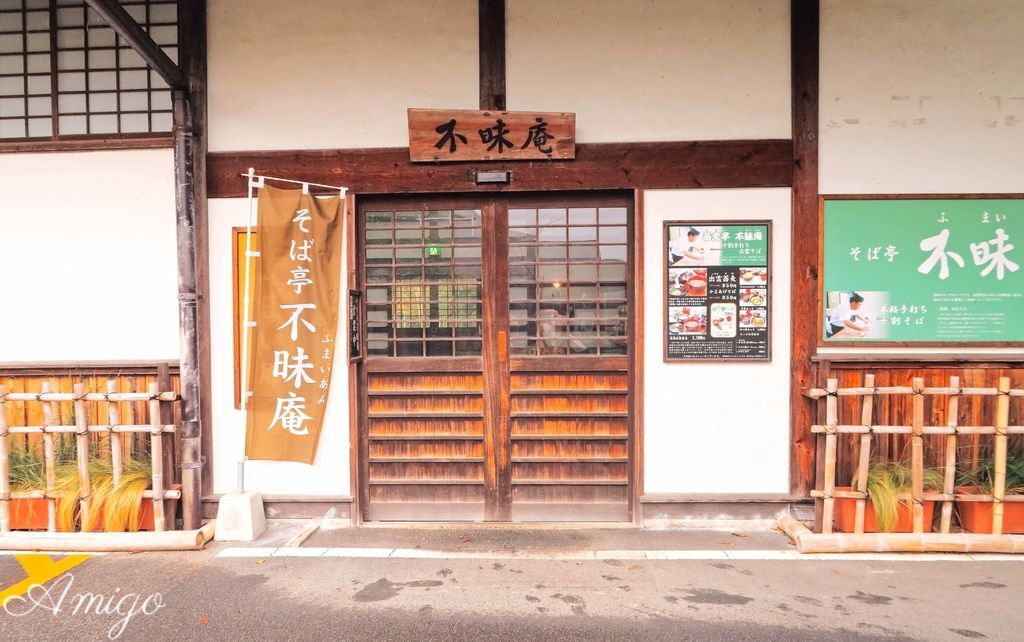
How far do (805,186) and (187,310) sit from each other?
249 inches

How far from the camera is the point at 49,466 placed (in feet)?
16.6

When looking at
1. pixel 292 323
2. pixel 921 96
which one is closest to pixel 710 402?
pixel 921 96

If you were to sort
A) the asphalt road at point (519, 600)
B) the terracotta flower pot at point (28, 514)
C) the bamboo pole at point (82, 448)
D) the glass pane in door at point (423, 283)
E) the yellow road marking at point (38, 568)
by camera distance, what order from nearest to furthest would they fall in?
the asphalt road at point (519, 600), the yellow road marking at point (38, 568), the bamboo pole at point (82, 448), the terracotta flower pot at point (28, 514), the glass pane in door at point (423, 283)

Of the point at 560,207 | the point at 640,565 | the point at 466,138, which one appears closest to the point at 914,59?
the point at 560,207

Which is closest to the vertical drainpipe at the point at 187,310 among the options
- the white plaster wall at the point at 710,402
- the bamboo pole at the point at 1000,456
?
the white plaster wall at the point at 710,402

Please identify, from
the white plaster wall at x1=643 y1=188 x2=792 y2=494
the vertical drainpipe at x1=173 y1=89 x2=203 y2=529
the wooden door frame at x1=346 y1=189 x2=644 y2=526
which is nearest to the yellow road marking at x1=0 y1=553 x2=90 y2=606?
the vertical drainpipe at x1=173 y1=89 x2=203 y2=529

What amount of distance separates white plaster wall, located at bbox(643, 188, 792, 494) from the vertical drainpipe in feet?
15.0

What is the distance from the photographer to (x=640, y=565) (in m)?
4.62

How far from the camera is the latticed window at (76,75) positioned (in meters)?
5.70

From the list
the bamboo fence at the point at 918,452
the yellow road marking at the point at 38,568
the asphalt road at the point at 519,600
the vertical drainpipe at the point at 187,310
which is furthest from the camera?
the vertical drainpipe at the point at 187,310

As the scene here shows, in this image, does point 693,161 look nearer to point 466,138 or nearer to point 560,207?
point 560,207

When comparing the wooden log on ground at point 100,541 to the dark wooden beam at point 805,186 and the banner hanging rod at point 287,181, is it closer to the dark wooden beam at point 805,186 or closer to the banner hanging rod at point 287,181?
the banner hanging rod at point 287,181

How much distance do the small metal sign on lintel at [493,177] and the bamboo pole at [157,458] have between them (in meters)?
3.70

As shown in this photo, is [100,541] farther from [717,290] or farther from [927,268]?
[927,268]
